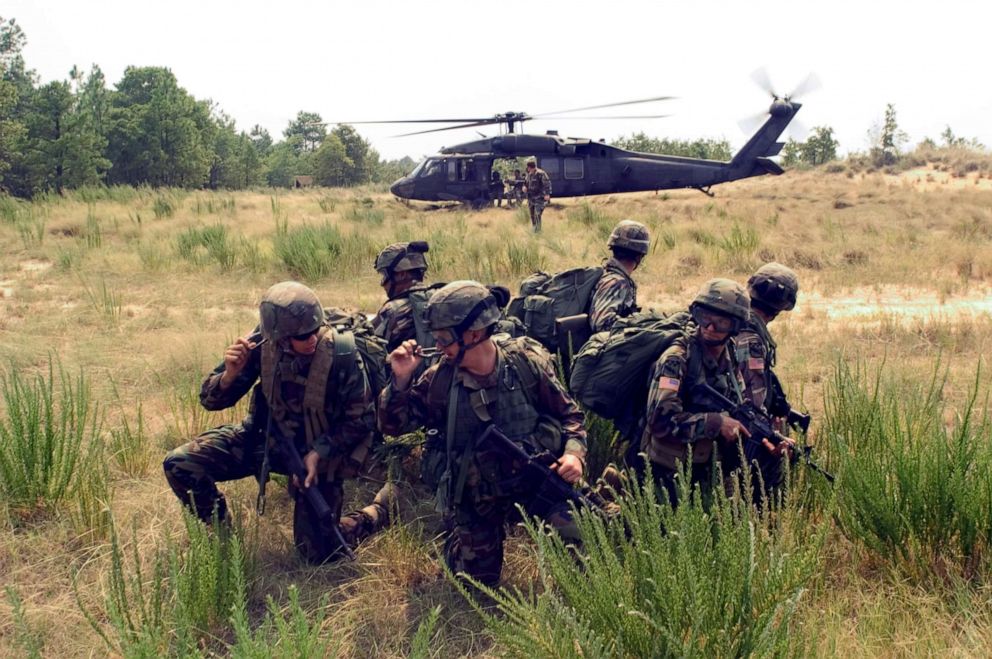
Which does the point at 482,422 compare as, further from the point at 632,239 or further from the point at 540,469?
the point at 632,239

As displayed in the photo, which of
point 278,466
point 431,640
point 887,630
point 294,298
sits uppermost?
point 294,298

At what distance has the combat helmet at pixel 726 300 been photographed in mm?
3010

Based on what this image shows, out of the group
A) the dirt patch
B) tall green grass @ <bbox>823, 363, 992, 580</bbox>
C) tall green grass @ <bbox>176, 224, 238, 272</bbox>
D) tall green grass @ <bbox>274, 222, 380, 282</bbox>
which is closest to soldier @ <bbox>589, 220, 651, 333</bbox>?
tall green grass @ <bbox>823, 363, 992, 580</bbox>

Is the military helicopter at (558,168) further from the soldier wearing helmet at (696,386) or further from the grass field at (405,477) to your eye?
the soldier wearing helmet at (696,386)

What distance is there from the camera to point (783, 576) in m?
2.14

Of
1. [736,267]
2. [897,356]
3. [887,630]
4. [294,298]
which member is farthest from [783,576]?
[736,267]

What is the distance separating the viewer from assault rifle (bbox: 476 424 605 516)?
9.45 ft

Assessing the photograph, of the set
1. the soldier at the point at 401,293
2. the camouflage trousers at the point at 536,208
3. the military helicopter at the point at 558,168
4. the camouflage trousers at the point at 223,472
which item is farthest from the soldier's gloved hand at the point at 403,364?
the military helicopter at the point at 558,168

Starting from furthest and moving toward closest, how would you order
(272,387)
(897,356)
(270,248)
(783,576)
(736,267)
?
(270,248)
(736,267)
(897,356)
(272,387)
(783,576)

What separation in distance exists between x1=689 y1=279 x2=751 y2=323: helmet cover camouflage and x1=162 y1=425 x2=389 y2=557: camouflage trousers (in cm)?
182

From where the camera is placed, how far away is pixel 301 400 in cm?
335

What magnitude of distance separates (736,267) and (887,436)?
6990 millimetres

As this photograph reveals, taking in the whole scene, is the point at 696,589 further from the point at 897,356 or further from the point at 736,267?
the point at 736,267

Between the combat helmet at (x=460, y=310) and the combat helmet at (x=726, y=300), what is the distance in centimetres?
87
